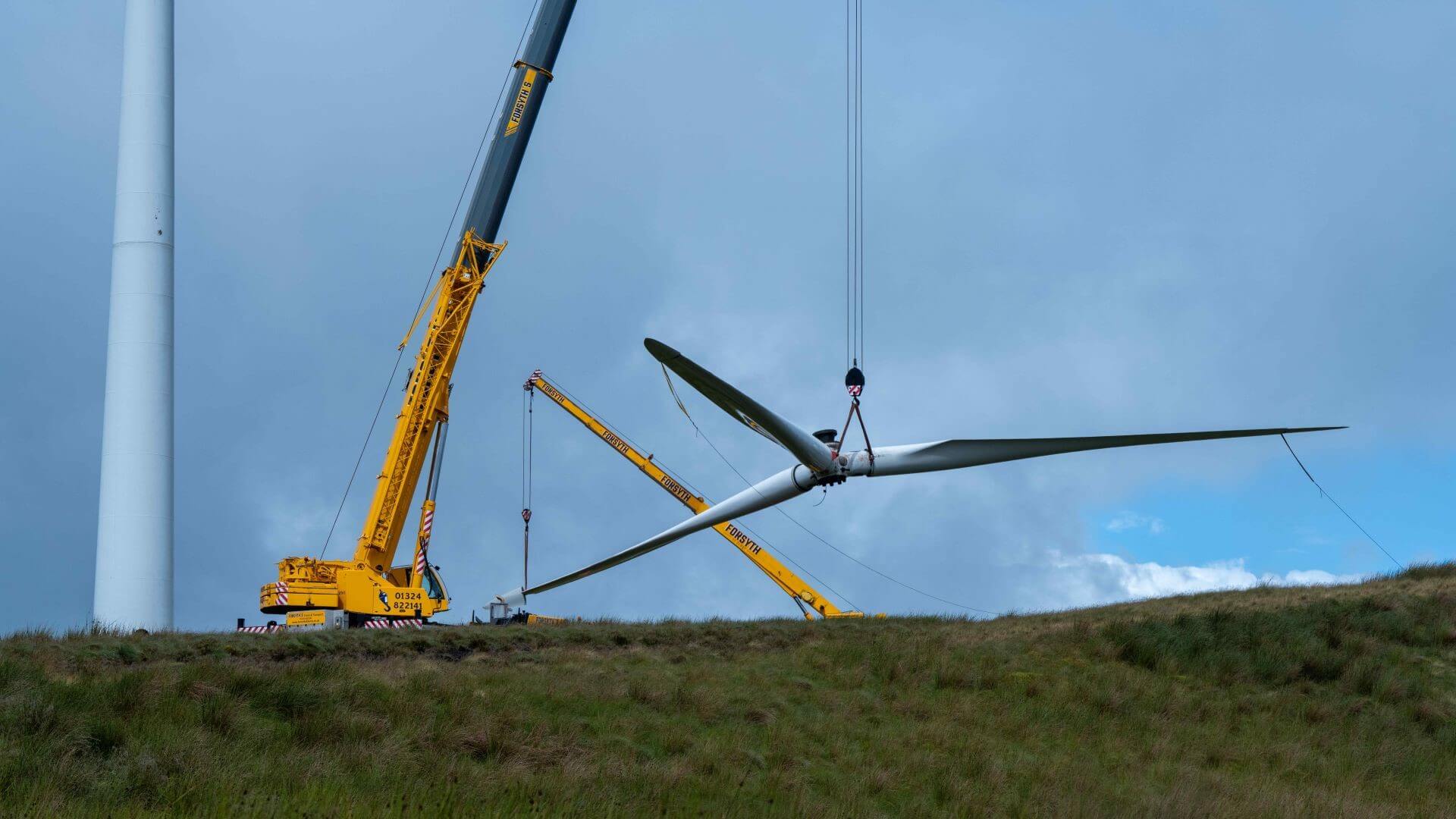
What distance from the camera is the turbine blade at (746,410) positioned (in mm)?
16859

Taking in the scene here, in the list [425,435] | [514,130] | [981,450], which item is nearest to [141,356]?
[425,435]

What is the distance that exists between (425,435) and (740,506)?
14234 millimetres

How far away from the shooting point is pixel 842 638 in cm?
2830

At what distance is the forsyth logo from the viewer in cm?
3603

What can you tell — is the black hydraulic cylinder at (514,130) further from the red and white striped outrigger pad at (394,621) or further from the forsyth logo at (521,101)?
the red and white striped outrigger pad at (394,621)

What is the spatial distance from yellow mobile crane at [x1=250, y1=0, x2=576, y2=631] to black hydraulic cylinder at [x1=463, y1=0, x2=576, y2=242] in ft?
0.07

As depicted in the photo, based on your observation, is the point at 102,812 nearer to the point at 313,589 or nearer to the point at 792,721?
the point at 792,721

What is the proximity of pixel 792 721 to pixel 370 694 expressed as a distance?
6531 millimetres

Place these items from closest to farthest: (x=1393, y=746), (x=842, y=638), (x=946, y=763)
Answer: (x=946, y=763) → (x=1393, y=746) → (x=842, y=638)

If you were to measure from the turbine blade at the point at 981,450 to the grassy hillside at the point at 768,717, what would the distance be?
4200mm


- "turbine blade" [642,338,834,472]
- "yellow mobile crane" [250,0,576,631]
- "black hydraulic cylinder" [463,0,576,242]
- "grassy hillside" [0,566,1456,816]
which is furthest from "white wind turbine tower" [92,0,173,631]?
"turbine blade" [642,338,834,472]

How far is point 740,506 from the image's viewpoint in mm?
23656

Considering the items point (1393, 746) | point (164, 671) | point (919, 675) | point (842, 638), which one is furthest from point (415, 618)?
point (1393, 746)

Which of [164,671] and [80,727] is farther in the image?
[164,671]
